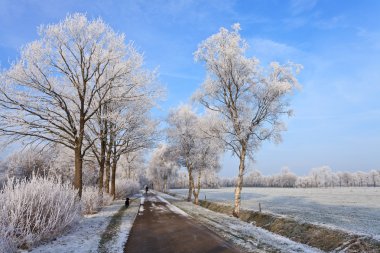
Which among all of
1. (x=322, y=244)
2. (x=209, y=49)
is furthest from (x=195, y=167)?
(x=322, y=244)

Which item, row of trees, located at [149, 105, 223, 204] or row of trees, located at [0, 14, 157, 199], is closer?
row of trees, located at [0, 14, 157, 199]

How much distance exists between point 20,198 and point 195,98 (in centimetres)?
1594

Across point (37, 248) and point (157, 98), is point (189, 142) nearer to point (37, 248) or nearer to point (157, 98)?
point (157, 98)

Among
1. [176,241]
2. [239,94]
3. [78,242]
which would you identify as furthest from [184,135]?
[78,242]

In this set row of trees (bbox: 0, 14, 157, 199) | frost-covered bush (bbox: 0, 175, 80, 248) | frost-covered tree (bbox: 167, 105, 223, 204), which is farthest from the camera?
frost-covered tree (bbox: 167, 105, 223, 204)

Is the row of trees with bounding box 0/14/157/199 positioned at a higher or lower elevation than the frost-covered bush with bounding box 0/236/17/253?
higher

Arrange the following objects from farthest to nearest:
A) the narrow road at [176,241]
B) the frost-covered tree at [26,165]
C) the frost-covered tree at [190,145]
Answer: the frost-covered tree at [26,165]
the frost-covered tree at [190,145]
the narrow road at [176,241]

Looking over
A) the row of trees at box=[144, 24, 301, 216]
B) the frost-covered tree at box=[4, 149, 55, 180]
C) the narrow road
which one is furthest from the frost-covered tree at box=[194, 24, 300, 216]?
the frost-covered tree at box=[4, 149, 55, 180]

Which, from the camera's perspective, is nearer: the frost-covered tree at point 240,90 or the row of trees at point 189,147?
the frost-covered tree at point 240,90

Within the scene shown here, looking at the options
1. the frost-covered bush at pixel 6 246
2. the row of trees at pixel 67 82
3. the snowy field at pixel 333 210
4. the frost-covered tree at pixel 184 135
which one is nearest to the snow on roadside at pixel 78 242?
the frost-covered bush at pixel 6 246

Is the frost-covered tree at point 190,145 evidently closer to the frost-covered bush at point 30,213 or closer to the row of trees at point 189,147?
the row of trees at point 189,147

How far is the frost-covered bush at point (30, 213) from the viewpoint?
859 centimetres

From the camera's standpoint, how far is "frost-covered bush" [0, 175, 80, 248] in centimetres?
859

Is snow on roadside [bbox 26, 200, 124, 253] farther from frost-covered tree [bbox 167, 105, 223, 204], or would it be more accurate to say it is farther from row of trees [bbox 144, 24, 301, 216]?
frost-covered tree [bbox 167, 105, 223, 204]
